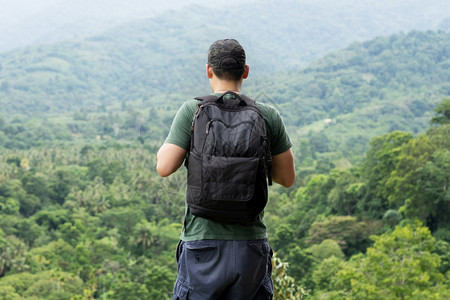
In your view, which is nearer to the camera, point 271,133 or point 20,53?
point 271,133

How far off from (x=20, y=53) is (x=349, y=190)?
159 meters

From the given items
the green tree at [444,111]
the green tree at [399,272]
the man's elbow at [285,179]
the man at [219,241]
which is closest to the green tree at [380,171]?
the green tree at [444,111]

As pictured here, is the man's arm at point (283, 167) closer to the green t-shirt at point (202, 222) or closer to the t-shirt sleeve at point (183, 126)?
the green t-shirt at point (202, 222)

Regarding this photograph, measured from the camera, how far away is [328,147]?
71.2m

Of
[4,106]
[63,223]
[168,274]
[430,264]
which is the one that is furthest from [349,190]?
[4,106]

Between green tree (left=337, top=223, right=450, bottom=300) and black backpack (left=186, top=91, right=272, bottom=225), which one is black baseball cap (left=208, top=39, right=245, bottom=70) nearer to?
black backpack (left=186, top=91, right=272, bottom=225)

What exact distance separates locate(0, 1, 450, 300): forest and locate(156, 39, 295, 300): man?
14.6 inches

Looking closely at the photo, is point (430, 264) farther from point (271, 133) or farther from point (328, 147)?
point (328, 147)

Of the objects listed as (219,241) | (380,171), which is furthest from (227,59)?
(380,171)

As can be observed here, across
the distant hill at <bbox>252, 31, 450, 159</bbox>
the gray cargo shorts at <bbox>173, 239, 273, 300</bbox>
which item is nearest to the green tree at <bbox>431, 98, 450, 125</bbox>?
the gray cargo shorts at <bbox>173, 239, 273, 300</bbox>

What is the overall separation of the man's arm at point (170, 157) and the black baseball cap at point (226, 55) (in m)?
0.36

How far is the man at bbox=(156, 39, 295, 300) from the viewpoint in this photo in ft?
7.24

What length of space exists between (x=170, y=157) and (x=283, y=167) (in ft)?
1.63

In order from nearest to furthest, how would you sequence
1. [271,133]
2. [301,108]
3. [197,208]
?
1. [197,208]
2. [271,133]
3. [301,108]
